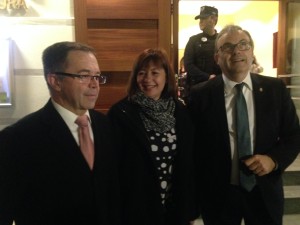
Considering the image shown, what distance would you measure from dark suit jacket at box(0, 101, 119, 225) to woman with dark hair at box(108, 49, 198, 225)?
346 millimetres

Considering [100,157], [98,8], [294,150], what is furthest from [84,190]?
[98,8]

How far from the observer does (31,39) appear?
2764 mm

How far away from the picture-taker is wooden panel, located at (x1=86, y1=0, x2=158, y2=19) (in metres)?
2.84

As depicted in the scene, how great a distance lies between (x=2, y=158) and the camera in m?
1.12

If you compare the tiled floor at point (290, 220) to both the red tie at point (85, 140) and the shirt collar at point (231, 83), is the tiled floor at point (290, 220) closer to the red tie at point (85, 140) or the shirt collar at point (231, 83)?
the shirt collar at point (231, 83)

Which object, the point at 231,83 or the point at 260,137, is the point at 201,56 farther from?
the point at 260,137

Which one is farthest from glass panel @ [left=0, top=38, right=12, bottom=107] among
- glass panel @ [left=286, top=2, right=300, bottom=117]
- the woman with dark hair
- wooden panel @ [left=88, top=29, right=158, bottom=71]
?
glass panel @ [left=286, top=2, right=300, bottom=117]

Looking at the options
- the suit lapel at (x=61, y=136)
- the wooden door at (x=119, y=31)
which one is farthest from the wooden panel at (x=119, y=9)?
the suit lapel at (x=61, y=136)

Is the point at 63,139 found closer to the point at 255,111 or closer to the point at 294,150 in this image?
the point at 255,111

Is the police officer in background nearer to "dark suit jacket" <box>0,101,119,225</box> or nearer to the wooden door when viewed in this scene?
the wooden door

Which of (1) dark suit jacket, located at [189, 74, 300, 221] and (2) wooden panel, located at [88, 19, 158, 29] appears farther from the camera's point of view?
(2) wooden panel, located at [88, 19, 158, 29]

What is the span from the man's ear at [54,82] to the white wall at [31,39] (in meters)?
1.71

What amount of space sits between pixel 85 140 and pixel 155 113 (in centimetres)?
43

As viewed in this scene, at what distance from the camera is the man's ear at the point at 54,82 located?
1.20 m
